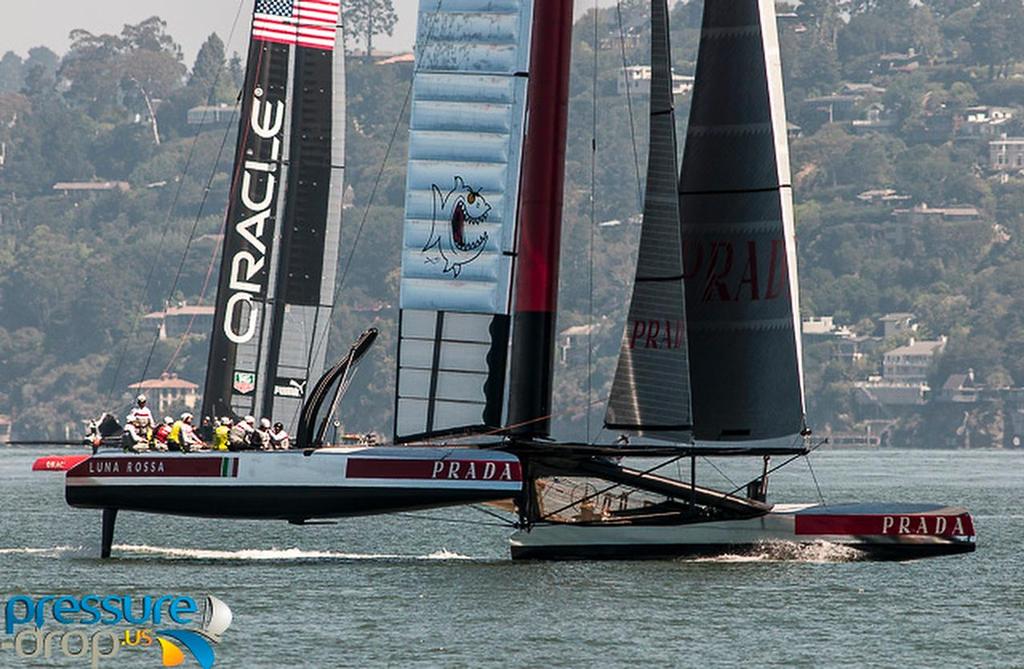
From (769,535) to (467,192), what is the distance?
593cm

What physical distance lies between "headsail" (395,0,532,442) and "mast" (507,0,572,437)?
543 millimetres

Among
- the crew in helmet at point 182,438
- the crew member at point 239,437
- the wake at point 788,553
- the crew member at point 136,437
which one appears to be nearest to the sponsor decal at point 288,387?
the crew member at point 239,437

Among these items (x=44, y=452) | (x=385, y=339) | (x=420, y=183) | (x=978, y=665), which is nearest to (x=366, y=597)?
(x=420, y=183)

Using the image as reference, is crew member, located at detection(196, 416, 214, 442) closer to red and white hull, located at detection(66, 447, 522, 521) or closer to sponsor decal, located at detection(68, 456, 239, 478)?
sponsor decal, located at detection(68, 456, 239, 478)

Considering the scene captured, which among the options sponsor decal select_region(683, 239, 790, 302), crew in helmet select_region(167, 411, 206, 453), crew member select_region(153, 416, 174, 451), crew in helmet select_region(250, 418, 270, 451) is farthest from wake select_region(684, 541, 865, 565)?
crew member select_region(153, 416, 174, 451)

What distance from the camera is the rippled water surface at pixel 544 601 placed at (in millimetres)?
28875

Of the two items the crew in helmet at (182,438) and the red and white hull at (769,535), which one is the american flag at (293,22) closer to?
the crew in helmet at (182,438)

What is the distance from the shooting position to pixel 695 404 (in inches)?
1388

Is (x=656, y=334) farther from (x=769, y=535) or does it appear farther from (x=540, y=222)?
(x=769, y=535)

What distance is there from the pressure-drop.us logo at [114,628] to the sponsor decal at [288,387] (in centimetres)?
1047

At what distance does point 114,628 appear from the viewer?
30328 mm

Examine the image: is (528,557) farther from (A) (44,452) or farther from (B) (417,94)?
(A) (44,452)

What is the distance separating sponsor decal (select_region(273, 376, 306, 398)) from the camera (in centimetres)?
4278

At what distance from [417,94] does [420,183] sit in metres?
1.15
